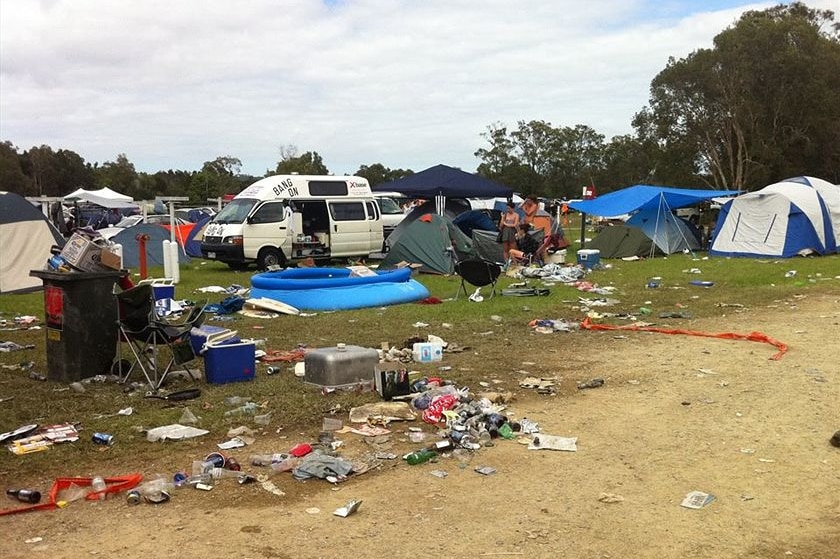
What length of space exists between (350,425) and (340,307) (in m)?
6.36

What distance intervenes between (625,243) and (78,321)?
683 inches

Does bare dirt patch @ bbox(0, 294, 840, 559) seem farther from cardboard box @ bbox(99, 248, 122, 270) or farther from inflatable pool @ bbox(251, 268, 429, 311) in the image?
inflatable pool @ bbox(251, 268, 429, 311)

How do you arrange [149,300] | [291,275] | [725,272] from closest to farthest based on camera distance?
[149,300]
[291,275]
[725,272]

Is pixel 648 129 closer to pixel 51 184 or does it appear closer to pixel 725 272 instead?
pixel 725 272

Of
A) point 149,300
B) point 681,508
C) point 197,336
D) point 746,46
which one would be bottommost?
point 681,508

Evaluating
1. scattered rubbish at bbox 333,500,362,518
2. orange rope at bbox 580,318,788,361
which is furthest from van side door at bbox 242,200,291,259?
scattered rubbish at bbox 333,500,362,518

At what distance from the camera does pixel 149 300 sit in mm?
7117

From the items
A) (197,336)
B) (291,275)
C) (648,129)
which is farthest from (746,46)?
(197,336)

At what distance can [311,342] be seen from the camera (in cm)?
949

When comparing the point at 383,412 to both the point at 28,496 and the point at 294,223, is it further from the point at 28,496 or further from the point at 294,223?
the point at 294,223

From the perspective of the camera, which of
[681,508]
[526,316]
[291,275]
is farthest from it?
[291,275]

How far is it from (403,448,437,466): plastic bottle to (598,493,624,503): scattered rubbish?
1.23 meters

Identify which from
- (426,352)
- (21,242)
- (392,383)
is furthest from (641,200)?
(392,383)

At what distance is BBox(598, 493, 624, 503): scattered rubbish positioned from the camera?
441 centimetres
